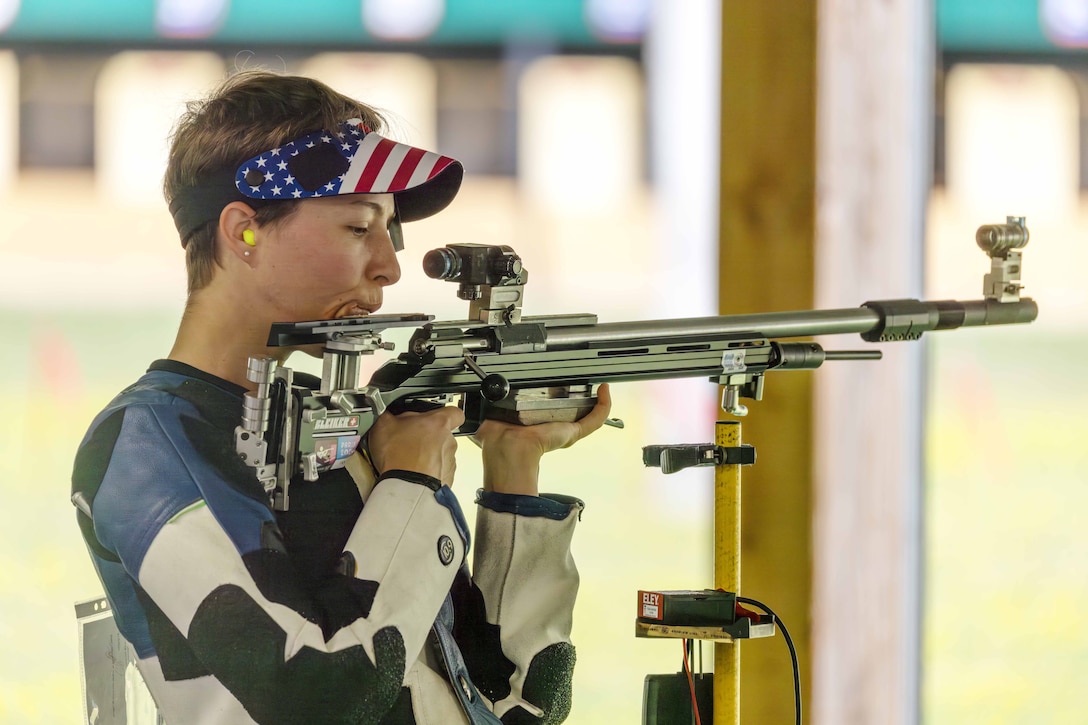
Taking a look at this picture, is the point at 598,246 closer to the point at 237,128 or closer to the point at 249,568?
the point at 237,128

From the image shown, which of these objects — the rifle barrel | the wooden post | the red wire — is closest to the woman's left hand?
the rifle barrel

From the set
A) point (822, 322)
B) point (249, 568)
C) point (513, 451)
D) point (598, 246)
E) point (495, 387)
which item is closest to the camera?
point (249, 568)

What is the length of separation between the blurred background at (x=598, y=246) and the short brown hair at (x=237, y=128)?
5 centimetres

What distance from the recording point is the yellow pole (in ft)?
4.27

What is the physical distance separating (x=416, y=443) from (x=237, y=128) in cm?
35

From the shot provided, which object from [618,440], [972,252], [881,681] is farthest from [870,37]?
[881,681]

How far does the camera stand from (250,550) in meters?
1.04

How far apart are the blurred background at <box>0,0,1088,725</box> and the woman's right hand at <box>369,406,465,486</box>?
0.88 ft

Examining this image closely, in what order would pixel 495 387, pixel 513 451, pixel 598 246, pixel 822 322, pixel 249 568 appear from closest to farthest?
pixel 249 568, pixel 495 387, pixel 513 451, pixel 822 322, pixel 598 246

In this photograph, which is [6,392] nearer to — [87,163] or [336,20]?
[87,163]

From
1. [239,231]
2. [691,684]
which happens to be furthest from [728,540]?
[239,231]

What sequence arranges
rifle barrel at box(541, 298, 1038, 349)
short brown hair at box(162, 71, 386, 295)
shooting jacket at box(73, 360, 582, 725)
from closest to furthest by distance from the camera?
shooting jacket at box(73, 360, 582, 725) → short brown hair at box(162, 71, 386, 295) → rifle barrel at box(541, 298, 1038, 349)

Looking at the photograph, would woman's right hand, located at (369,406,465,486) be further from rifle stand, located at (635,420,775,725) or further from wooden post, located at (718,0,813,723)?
wooden post, located at (718,0,813,723)

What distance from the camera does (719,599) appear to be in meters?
1.26
